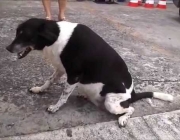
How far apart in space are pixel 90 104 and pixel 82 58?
0.58 metres

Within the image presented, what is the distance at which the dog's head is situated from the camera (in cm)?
230

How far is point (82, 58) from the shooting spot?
7.95ft

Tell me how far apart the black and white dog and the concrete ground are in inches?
5.3

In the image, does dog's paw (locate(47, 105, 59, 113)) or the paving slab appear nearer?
the paving slab

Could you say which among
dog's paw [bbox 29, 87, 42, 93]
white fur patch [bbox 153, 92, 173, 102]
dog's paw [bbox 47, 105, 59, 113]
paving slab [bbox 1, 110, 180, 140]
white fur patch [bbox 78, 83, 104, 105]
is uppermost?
white fur patch [bbox 78, 83, 104, 105]

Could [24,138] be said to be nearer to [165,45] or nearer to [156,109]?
[156,109]

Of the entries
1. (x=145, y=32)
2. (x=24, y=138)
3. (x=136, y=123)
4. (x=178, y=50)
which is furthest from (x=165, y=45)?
(x=24, y=138)

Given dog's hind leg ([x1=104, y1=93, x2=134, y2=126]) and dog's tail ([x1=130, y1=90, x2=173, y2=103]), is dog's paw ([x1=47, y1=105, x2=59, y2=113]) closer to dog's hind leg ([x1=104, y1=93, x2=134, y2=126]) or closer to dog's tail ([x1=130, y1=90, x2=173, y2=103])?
dog's hind leg ([x1=104, y1=93, x2=134, y2=126])

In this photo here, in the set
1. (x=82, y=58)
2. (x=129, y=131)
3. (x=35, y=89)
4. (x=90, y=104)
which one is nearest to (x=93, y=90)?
(x=90, y=104)

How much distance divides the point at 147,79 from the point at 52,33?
1444mm

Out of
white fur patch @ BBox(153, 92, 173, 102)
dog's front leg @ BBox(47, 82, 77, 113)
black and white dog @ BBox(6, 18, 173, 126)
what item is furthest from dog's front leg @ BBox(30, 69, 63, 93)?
white fur patch @ BBox(153, 92, 173, 102)

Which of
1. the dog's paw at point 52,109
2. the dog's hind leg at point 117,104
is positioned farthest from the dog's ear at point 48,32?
the dog's hind leg at point 117,104

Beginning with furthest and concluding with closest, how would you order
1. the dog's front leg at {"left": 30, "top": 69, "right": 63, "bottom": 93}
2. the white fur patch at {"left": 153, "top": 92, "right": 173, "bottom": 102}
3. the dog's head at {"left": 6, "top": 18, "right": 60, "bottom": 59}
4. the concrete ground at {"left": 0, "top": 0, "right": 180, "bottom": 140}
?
1. the white fur patch at {"left": 153, "top": 92, "right": 173, "bottom": 102}
2. the dog's front leg at {"left": 30, "top": 69, "right": 63, "bottom": 93}
3. the concrete ground at {"left": 0, "top": 0, "right": 180, "bottom": 140}
4. the dog's head at {"left": 6, "top": 18, "right": 60, "bottom": 59}

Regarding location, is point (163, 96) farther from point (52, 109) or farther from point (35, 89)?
point (35, 89)
